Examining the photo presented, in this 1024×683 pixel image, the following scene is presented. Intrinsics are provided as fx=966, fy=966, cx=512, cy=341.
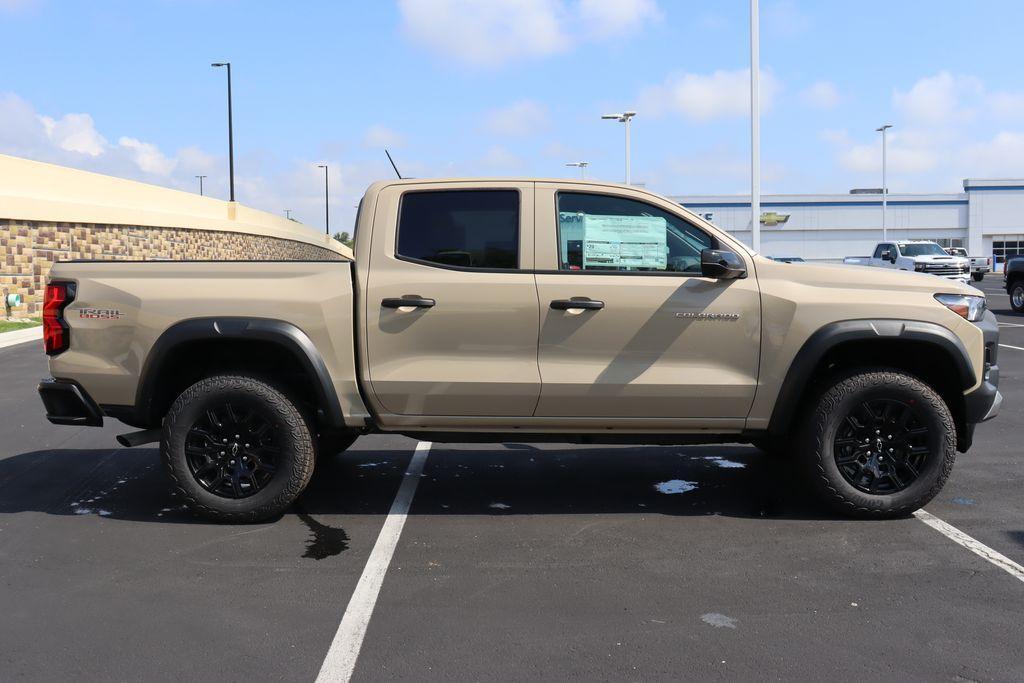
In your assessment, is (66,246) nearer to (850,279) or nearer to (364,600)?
(364,600)

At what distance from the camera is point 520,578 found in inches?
185

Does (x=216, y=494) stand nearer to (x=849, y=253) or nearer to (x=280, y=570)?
(x=280, y=570)

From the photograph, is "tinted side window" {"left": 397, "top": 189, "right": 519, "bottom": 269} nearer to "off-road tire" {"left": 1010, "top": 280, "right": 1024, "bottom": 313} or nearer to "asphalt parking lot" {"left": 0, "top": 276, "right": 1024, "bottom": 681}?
"asphalt parking lot" {"left": 0, "top": 276, "right": 1024, "bottom": 681}

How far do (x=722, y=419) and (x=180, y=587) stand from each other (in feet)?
9.99

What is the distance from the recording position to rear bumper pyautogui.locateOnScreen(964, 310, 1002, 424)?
5547 mm

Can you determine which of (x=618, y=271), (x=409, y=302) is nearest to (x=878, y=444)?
(x=618, y=271)

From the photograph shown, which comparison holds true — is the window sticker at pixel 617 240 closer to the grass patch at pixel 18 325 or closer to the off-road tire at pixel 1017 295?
the grass patch at pixel 18 325

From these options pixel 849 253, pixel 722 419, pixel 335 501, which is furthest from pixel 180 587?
pixel 849 253

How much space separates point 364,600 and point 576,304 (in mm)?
2000

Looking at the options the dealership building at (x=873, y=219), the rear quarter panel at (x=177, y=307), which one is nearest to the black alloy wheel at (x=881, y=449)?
the rear quarter panel at (x=177, y=307)

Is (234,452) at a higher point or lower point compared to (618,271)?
lower

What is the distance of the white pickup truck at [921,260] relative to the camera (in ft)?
105

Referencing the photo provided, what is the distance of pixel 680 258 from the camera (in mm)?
5602

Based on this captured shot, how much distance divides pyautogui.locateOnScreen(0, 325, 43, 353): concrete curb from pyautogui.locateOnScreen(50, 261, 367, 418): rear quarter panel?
519 inches
